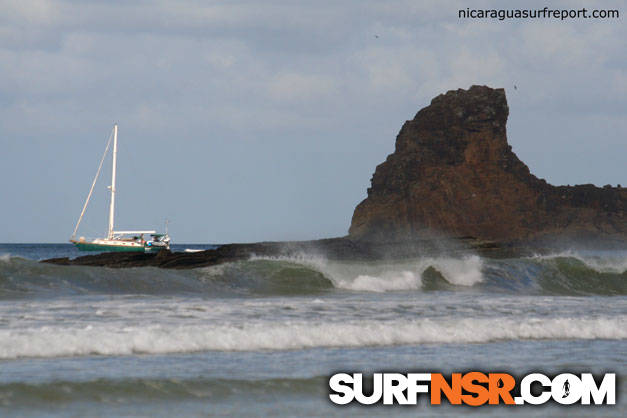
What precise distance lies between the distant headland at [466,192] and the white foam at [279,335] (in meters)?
96.3

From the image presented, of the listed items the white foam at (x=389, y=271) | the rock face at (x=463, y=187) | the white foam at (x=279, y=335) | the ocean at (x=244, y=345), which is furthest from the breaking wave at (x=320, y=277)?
the rock face at (x=463, y=187)

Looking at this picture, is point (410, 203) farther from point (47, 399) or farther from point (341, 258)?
point (47, 399)

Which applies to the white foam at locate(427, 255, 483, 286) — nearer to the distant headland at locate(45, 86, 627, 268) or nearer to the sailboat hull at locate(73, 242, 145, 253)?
the sailboat hull at locate(73, 242, 145, 253)

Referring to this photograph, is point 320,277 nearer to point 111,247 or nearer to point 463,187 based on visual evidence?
point 111,247

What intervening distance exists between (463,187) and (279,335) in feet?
358

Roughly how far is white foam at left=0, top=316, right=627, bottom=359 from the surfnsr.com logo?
238cm

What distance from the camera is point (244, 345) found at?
36.6 feet

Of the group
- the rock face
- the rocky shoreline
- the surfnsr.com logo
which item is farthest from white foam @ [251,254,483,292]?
the rock face

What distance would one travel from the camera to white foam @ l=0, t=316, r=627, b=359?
10.6 metres

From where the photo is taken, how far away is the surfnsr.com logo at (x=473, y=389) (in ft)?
26.8

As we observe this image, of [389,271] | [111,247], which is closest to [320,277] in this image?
[389,271]

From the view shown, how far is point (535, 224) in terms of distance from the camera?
405 ft

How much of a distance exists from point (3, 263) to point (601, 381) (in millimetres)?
17007

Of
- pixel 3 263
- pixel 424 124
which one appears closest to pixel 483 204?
pixel 424 124
